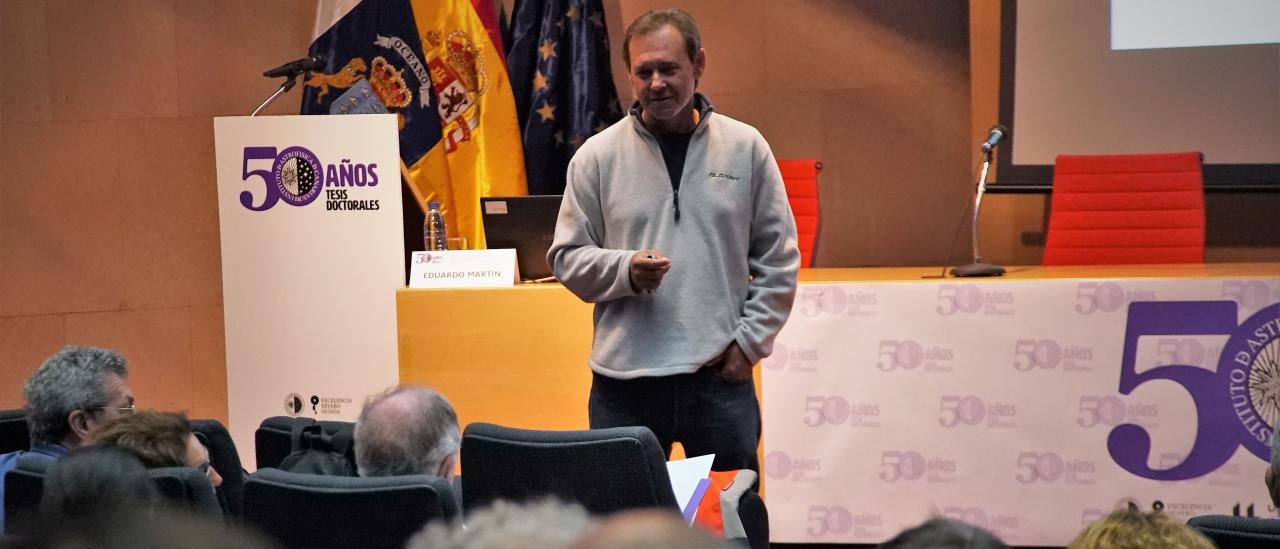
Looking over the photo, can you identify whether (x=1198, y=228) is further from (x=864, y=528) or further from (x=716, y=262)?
(x=716, y=262)

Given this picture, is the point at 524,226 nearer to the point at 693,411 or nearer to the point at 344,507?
the point at 693,411

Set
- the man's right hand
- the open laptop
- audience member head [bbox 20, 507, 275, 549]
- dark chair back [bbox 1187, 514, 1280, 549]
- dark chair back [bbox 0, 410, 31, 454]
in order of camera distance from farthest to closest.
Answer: the open laptop < dark chair back [bbox 0, 410, 31, 454] < the man's right hand < dark chair back [bbox 1187, 514, 1280, 549] < audience member head [bbox 20, 507, 275, 549]

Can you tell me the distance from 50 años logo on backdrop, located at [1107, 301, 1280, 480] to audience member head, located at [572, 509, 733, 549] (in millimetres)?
3579

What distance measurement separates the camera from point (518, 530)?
600 millimetres

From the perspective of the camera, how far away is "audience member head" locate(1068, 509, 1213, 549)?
1298 millimetres

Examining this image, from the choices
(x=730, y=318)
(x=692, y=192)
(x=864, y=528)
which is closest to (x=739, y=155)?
(x=692, y=192)

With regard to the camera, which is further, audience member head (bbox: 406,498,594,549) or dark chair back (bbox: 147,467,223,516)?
dark chair back (bbox: 147,467,223,516)

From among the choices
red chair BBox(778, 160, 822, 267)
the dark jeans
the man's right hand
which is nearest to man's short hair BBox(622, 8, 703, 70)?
the man's right hand

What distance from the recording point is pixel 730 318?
9.20 feet

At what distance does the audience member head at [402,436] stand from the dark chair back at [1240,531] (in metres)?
1.21

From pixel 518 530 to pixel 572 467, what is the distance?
1.61m

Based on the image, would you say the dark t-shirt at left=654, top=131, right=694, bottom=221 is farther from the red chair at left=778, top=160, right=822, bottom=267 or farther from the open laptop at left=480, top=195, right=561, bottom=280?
the red chair at left=778, top=160, right=822, bottom=267

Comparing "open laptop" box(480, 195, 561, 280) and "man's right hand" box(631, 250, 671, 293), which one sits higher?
"open laptop" box(480, 195, 561, 280)

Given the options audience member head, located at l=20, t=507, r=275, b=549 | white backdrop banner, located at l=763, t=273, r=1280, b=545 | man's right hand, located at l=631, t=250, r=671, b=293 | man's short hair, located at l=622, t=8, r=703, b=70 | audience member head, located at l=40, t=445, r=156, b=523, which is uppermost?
man's short hair, located at l=622, t=8, r=703, b=70
